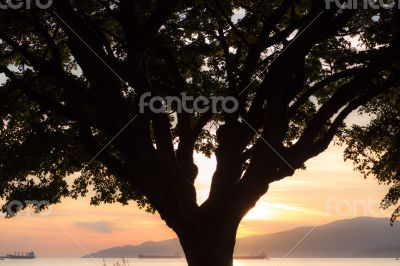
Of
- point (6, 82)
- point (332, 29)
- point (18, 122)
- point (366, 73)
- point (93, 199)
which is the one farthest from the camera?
point (93, 199)

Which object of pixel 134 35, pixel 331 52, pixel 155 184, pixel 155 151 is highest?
pixel 331 52

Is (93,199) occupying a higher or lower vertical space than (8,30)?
lower

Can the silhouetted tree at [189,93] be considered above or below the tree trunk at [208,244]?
above

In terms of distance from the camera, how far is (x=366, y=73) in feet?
38.6

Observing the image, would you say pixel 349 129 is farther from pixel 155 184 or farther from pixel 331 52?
pixel 155 184

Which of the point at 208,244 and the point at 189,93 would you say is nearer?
the point at 208,244

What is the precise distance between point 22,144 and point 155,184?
7296 mm

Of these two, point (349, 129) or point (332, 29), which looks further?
point (349, 129)

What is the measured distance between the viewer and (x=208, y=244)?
12164 mm

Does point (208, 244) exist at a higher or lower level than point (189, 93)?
lower

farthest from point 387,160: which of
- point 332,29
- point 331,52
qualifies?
point 332,29

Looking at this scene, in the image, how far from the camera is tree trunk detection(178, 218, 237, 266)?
12.1 meters

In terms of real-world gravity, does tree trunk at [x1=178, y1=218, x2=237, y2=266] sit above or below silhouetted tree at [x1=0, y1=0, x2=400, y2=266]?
below

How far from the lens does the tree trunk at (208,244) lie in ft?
39.8
